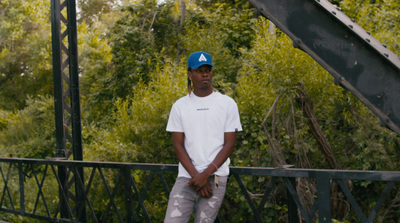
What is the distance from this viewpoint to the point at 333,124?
759 centimetres

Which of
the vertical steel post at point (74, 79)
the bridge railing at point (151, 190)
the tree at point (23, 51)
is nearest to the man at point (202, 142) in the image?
the bridge railing at point (151, 190)

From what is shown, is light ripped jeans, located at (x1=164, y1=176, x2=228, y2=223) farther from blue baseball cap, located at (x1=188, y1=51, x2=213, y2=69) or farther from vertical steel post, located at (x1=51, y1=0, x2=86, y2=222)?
vertical steel post, located at (x1=51, y1=0, x2=86, y2=222)

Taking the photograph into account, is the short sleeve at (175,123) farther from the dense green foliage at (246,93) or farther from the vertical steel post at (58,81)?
the vertical steel post at (58,81)

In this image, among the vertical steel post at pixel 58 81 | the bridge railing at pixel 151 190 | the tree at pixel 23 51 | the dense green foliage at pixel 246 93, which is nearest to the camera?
the bridge railing at pixel 151 190

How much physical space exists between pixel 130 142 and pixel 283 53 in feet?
11.7

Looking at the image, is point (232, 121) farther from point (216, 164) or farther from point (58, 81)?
point (58, 81)

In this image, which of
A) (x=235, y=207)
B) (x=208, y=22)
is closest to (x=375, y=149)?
(x=235, y=207)

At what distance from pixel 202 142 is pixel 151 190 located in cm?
565

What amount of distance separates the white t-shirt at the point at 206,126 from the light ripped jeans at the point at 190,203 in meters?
0.09

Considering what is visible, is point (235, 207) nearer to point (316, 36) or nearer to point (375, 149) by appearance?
point (375, 149)

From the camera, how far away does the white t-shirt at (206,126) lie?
3248 mm

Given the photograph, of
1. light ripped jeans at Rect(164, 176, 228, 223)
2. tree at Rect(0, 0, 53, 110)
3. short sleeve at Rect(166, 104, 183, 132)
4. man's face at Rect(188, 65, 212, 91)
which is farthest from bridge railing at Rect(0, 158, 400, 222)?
tree at Rect(0, 0, 53, 110)

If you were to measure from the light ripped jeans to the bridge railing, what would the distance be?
17.1 inches

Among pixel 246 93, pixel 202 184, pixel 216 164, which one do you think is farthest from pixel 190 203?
pixel 246 93
